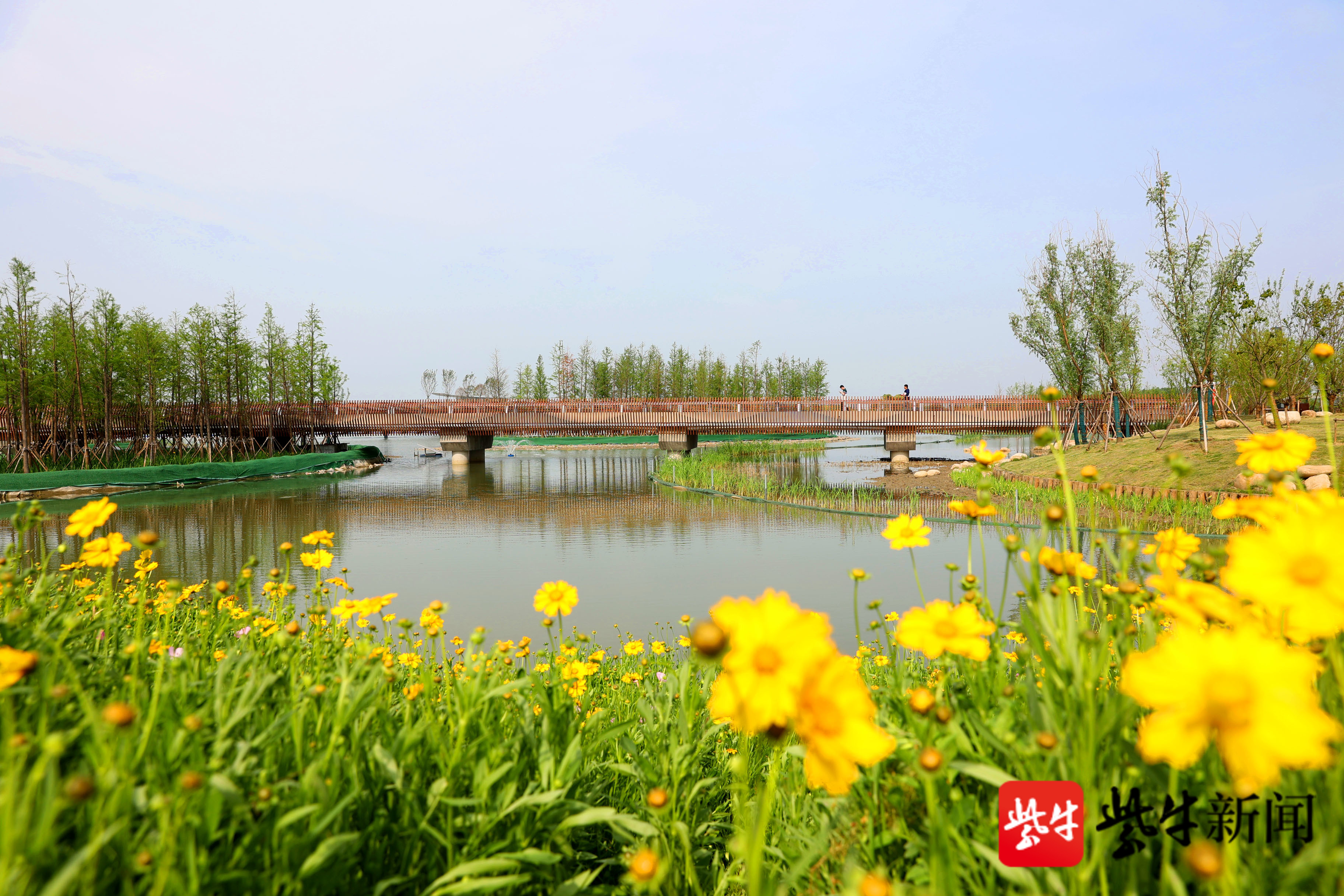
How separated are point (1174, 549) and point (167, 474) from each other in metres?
24.1

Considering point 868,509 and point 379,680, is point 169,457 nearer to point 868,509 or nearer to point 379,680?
point 868,509

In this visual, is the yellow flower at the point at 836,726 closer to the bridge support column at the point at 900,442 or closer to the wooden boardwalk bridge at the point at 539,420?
the wooden boardwalk bridge at the point at 539,420

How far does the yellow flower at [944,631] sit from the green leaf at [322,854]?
3.52ft

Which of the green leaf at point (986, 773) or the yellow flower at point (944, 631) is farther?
the yellow flower at point (944, 631)

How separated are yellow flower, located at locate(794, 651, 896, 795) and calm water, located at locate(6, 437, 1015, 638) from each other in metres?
5.16

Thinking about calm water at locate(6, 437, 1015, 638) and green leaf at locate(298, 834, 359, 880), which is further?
calm water at locate(6, 437, 1015, 638)

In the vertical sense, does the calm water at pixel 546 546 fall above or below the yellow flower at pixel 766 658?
below

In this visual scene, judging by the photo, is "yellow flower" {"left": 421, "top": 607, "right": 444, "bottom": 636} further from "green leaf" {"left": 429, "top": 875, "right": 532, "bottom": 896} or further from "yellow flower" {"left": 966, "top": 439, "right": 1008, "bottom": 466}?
"yellow flower" {"left": 966, "top": 439, "right": 1008, "bottom": 466}

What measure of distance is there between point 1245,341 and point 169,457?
33.4 m

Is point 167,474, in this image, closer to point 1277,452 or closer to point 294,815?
point 294,815

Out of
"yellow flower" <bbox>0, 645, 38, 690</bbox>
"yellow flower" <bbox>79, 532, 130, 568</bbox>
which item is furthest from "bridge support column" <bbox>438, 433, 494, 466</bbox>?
"yellow flower" <bbox>0, 645, 38, 690</bbox>

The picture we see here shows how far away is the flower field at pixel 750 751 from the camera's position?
79cm

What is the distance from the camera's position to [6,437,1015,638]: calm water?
6.96 m

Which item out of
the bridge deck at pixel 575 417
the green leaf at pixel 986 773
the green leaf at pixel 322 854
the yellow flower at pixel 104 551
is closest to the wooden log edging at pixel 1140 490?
the green leaf at pixel 986 773
